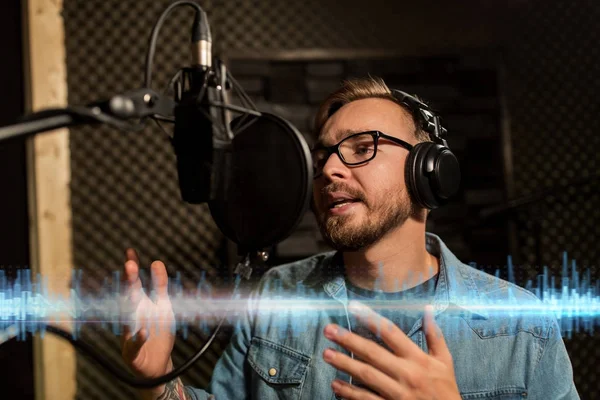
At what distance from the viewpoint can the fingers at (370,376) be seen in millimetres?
715

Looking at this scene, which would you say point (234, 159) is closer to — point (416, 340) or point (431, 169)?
point (431, 169)

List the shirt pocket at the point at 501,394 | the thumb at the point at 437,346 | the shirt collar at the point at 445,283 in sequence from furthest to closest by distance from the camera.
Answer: the shirt collar at the point at 445,283 < the shirt pocket at the point at 501,394 < the thumb at the point at 437,346

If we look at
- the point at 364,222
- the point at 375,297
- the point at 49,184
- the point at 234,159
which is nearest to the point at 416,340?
the point at 375,297

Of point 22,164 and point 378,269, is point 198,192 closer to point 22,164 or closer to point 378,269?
point 378,269

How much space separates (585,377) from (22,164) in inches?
84.2

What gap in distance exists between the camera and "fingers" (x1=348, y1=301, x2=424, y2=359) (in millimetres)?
728

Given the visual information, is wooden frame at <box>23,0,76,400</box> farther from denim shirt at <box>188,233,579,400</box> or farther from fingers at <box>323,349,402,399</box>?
fingers at <box>323,349,402,399</box>

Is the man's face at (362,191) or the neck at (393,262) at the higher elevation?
the man's face at (362,191)

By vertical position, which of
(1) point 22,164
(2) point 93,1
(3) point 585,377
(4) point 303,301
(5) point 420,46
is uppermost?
(2) point 93,1

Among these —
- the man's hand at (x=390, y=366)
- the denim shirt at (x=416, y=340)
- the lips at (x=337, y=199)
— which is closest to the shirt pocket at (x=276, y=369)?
the denim shirt at (x=416, y=340)

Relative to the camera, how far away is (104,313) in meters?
1.08

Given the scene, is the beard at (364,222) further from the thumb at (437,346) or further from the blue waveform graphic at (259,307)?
the thumb at (437,346)

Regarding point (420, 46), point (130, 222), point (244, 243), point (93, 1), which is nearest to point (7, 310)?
point (244, 243)

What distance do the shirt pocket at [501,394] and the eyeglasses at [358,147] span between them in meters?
0.50
